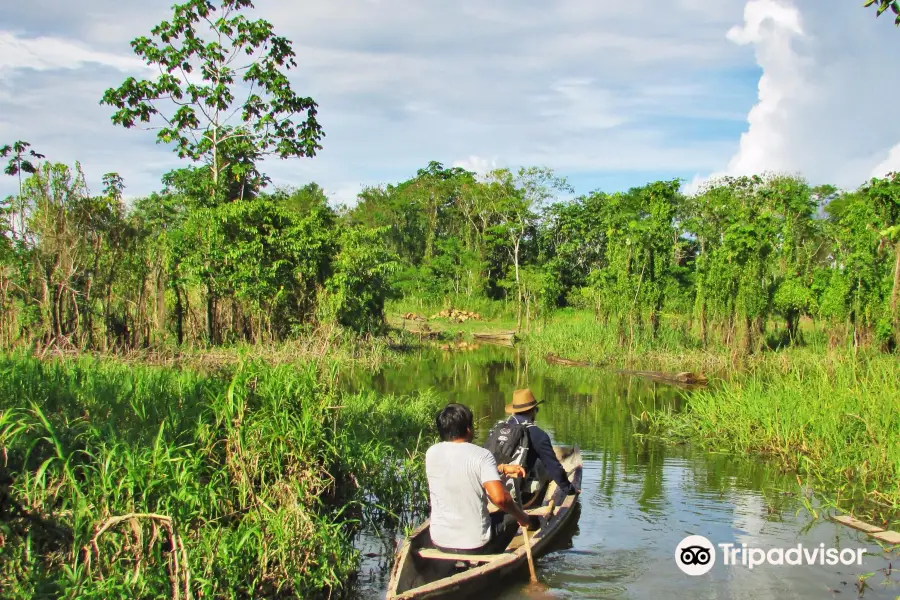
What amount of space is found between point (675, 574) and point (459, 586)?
2.38 m

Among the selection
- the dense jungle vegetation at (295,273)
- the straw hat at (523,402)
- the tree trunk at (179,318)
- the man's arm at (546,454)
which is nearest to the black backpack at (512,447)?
the man's arm at (546,454)

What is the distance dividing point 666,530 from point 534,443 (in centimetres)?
181

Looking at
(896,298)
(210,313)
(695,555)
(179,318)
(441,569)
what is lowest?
(695,555)

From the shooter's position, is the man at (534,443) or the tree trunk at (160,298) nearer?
the man at (534,443)

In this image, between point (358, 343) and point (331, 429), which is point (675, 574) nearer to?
point (331, 429)

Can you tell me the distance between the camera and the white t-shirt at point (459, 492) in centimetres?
515

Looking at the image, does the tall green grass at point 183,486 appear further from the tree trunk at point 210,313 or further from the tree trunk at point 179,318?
the tree trunk at point 210,313

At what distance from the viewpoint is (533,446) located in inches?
278

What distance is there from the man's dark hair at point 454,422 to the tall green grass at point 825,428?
4.71 meters

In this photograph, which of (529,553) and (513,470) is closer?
(529,553)

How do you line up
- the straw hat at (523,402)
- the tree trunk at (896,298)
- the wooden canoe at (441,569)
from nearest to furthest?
the wooden canoe at (441,569), the straw hat at (523,402), the tree trunk at (896,298)

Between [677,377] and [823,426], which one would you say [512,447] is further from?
[677,377]

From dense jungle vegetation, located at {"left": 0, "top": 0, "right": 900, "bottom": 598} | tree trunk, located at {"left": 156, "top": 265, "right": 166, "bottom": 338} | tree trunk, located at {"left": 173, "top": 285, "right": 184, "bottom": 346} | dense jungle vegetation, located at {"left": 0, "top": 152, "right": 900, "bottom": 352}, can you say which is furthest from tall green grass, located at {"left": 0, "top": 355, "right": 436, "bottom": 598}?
tree trunk, located at {"left": 173, "top": 285, "right": 184, "bottom": 346}

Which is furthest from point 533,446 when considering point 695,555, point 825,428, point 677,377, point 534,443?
point 677,377
